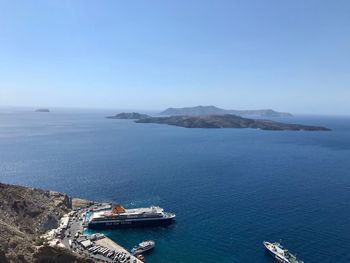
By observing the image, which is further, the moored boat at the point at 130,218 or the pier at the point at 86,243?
the moored boat at the point at 130,218

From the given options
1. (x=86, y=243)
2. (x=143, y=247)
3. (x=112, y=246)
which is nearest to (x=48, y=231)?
(x=86, y=243)

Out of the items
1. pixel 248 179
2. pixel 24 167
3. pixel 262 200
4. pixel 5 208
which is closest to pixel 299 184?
pixel 248 179

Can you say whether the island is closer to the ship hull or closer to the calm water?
the ship hull

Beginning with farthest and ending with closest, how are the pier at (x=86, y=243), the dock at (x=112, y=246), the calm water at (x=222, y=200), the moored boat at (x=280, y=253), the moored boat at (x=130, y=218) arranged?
the moored boat at (x=130, y=218) < the calm water at (x=222, y=200) < the dock at (x=112, y=246) < the pier at (x=86, y=243) < the moored boat at (x=280, y=253)

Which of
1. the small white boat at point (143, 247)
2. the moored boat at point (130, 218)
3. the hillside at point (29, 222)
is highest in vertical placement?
the hillside at point (29, 222)

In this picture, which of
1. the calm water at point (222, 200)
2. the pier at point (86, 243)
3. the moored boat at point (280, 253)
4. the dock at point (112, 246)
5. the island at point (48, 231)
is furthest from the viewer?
the calm water at point (222, 200)

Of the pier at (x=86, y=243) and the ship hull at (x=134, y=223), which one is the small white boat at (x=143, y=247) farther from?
the ship hull at (x=134, y=223)

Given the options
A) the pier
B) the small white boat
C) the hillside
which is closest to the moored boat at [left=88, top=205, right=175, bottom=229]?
the pier

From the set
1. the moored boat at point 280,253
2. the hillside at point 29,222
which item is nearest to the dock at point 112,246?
the hillside at point 29,222
